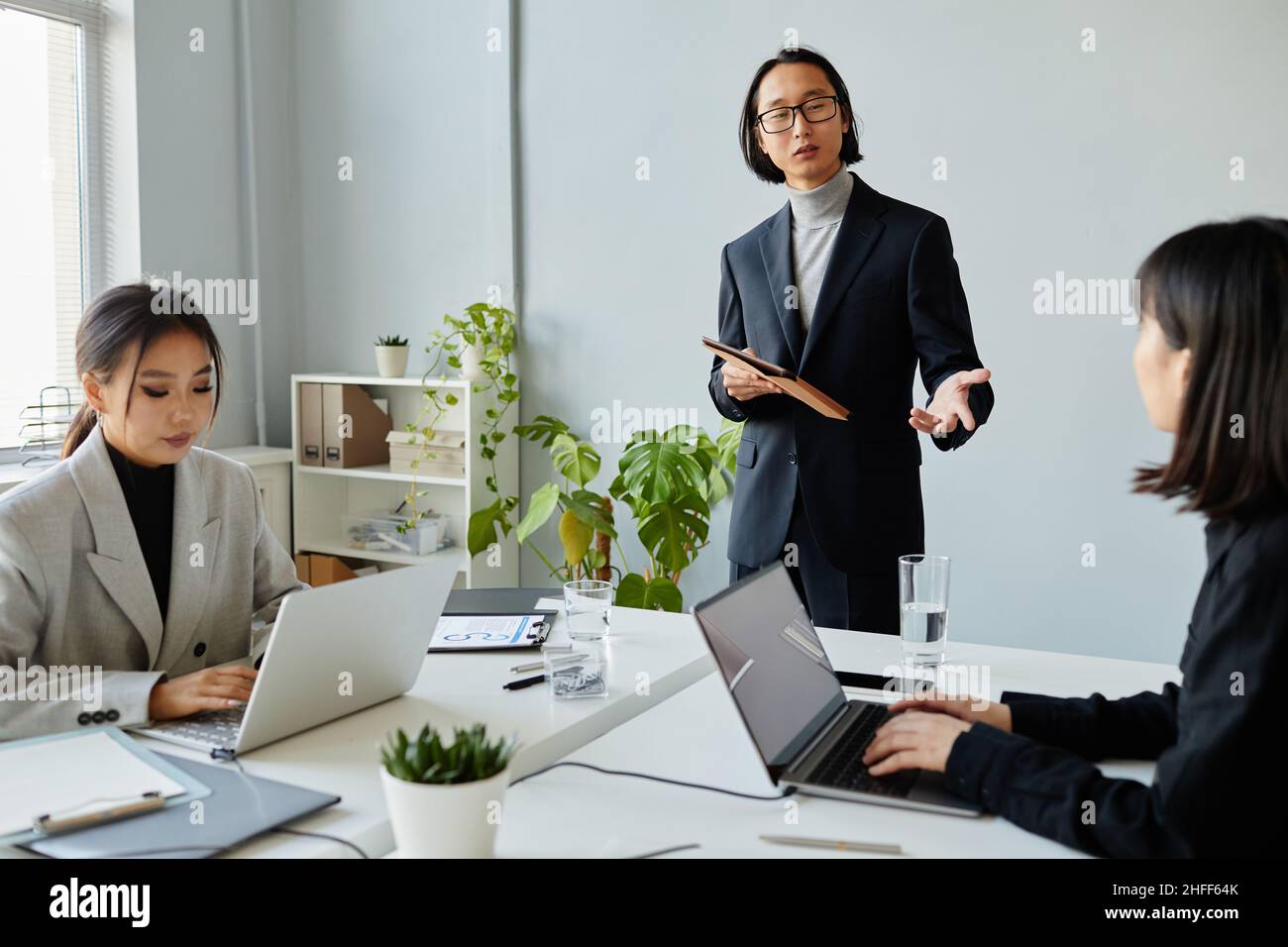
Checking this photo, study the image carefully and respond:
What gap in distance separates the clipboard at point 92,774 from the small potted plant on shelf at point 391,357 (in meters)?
2.83

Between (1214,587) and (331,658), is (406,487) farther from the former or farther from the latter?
(1214,587)

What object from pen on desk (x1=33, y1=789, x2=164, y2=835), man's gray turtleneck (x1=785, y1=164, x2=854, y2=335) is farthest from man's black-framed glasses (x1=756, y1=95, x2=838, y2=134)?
pen on desk (x1=33, y1=789, x2=164, y2=835)

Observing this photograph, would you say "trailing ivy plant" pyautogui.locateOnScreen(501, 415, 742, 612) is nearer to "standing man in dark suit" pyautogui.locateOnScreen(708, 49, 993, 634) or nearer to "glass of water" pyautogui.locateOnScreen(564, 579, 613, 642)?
"standing man in dark suit" pyautogui.locateOnScreen(708, 49, 993, 634)

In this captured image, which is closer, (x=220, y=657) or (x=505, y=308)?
(x=220, y=657)

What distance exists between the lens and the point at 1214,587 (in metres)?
1.13

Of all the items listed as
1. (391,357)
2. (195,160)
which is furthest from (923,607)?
(195,160)

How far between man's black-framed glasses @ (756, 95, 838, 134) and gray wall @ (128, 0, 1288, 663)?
1056 mm

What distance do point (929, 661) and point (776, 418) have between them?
0.74 m

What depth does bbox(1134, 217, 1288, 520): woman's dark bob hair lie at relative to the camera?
1069 millimetres

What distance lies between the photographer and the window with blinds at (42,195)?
3.81m

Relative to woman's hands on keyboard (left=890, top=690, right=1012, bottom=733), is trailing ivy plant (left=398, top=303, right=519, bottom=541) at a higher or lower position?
higher

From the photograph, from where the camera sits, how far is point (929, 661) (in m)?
1.79
